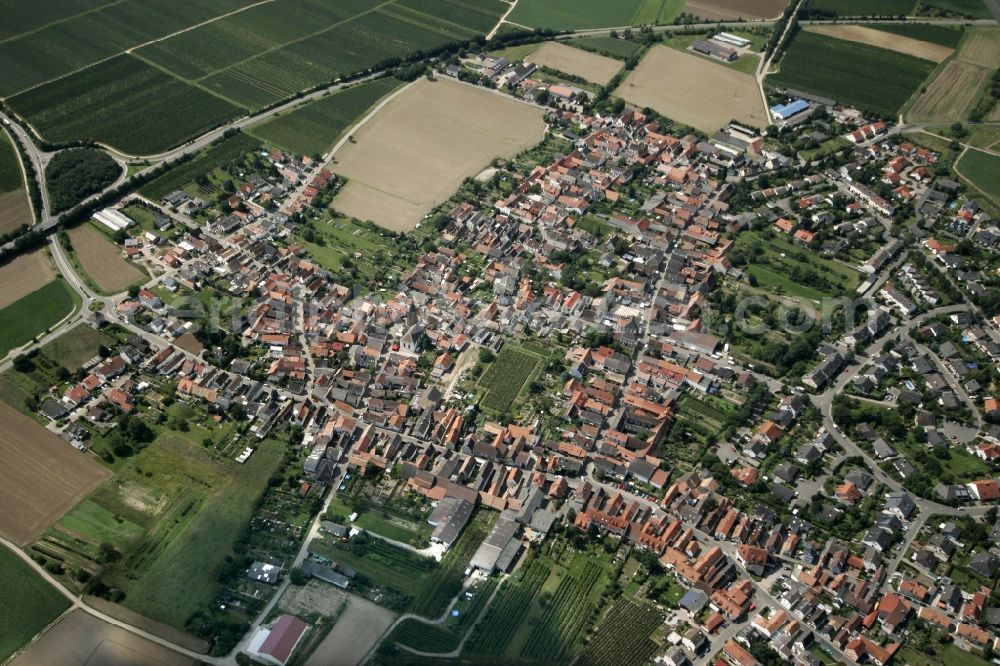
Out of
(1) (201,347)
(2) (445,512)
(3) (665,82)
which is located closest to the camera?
(2) (445,512)

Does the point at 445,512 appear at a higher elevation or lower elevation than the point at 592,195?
lower

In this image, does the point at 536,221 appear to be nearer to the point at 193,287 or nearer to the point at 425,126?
the point at 425,126

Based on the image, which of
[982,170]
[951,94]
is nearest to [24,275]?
[982,170]

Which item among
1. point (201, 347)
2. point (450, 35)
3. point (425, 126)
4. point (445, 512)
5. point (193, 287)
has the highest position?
point (450, 35)

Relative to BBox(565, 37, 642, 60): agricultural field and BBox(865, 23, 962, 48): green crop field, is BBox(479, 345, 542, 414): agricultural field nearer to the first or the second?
BBox(565, 37, 642, 60): agricultural field

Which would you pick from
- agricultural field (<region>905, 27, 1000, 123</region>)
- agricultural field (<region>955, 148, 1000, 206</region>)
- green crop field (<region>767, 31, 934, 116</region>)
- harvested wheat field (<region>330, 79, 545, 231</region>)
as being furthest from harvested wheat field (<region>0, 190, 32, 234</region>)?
agricultural field (<region>905, 27, 1000, 123</region>)

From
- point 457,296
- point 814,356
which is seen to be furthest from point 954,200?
point 457,296

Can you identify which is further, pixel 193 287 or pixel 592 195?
pixel 592 195

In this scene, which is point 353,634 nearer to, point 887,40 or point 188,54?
point 188,54
